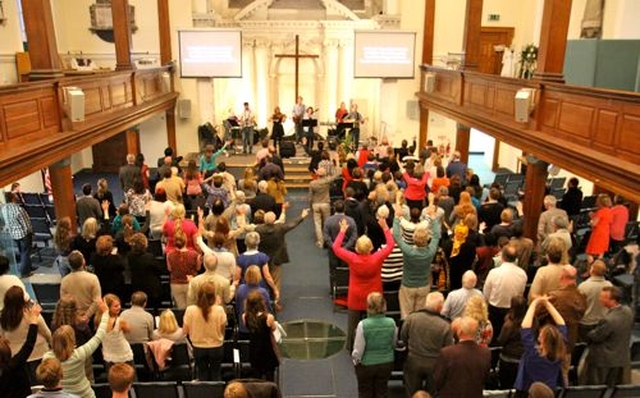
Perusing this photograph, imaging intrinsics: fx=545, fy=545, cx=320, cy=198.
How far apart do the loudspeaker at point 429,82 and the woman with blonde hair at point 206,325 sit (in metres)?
11.6

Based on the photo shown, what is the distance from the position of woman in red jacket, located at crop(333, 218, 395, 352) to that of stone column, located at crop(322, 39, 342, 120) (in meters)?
13.0

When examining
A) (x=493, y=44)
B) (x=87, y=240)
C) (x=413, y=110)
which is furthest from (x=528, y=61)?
(x=87, y=240)

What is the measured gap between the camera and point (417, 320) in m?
4.67

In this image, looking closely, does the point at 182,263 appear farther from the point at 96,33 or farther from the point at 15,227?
the point at 96,33

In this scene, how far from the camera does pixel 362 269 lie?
5.81 meters

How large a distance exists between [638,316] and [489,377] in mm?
3231

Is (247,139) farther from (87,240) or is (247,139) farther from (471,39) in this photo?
(87,240)

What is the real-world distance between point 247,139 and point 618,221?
1017cm

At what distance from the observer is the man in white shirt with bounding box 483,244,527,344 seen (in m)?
5.52

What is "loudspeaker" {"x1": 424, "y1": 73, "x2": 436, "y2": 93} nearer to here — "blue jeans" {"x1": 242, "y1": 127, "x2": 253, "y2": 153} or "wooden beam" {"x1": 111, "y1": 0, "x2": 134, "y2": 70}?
"blue jeans" {"x1": 242, "y1": 127, "x2": 253, "y2": 153}

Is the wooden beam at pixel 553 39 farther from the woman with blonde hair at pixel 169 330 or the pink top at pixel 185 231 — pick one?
the woman with blonde hair at pixel 169 330

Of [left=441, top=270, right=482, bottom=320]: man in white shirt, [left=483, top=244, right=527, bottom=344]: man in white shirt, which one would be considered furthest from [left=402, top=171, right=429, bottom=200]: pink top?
[left=441, top=270, right=482, bottom=320]: man in white shirt

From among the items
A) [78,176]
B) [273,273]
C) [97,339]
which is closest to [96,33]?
[78,176]

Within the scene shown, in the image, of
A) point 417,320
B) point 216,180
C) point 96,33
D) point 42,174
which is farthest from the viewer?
point 96,33
